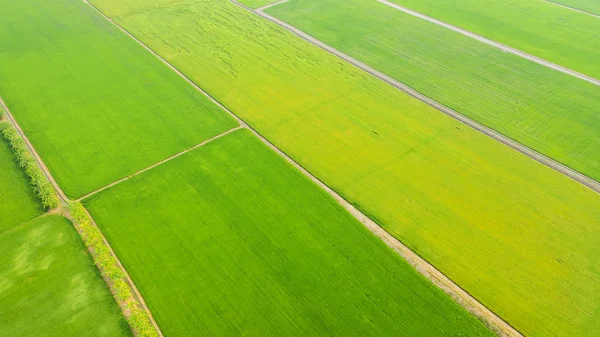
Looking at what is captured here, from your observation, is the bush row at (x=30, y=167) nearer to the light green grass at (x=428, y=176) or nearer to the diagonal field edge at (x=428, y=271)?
the light green grass at (x=428, y=176)

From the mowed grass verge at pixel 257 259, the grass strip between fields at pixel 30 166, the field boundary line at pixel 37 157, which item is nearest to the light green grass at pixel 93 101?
the field boundary line at pixel 37 157

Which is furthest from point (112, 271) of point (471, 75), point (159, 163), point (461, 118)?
point (471, 75)

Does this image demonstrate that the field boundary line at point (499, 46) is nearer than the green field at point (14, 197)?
No

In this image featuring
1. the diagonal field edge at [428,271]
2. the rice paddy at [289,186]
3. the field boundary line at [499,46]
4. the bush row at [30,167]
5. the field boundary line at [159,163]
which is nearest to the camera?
the diagonal field edge at [428,271]

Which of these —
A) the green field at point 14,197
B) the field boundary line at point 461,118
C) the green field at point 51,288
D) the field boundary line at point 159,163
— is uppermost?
the field boundary line at point 461,118

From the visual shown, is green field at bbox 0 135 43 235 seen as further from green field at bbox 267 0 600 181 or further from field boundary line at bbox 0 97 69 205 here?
green field at bbox 267 0 600 181

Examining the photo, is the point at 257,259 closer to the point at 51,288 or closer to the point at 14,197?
the point at 51,288
